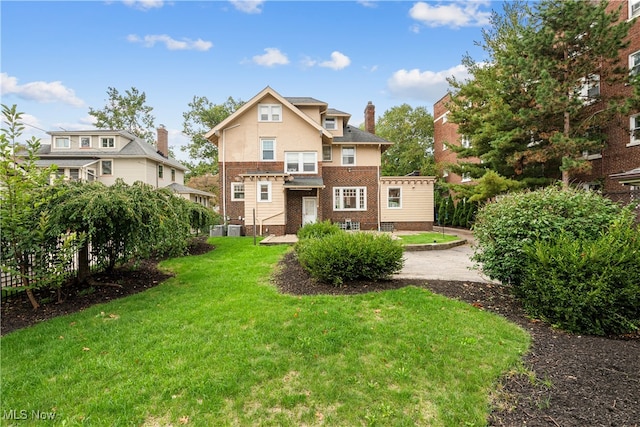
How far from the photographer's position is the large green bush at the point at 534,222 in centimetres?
508

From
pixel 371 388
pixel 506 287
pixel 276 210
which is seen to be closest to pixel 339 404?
pixel 371 388

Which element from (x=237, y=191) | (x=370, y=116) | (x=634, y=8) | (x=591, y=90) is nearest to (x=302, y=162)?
(x=237, y=191)

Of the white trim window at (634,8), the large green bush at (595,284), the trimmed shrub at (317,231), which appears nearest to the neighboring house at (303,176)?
the trimmed shrub at (317,231)

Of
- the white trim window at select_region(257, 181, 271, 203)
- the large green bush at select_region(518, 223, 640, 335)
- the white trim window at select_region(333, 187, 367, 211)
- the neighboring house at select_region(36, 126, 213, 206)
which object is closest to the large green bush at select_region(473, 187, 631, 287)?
the large green bush at select_region(518, 223, 640, 335)

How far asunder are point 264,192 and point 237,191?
7.11 ft

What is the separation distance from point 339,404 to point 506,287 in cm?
508

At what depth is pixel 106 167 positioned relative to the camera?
25750 millimetres

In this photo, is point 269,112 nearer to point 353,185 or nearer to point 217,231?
point 353,185

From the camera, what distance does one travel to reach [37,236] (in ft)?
17.0

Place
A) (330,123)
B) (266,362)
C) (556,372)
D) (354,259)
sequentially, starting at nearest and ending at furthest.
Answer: (556,372)
(266,362)
(354,259)
(330,123)

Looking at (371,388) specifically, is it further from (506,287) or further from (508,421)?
(506,287)

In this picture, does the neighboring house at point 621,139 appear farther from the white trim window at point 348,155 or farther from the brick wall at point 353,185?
the white trim window at point 348,155

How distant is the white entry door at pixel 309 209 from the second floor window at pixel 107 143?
1917 centimetres

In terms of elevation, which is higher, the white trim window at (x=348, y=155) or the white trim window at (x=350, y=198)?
the white trim window at (x=348, y=155)
